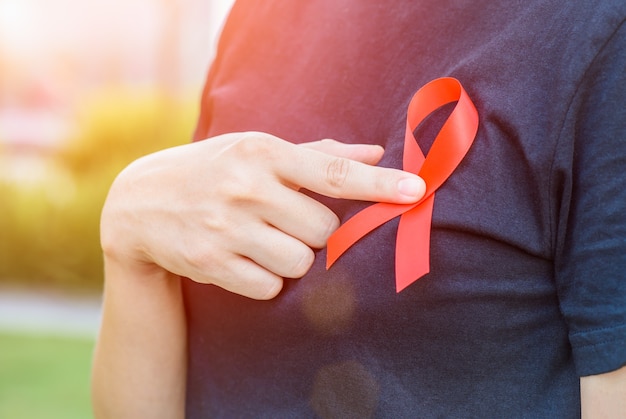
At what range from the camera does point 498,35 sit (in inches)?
39.8

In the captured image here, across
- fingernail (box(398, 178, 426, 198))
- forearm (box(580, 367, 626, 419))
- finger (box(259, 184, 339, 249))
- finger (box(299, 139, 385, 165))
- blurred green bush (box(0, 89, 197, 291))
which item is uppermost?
fingernail (box(398, 178, 426, 198))

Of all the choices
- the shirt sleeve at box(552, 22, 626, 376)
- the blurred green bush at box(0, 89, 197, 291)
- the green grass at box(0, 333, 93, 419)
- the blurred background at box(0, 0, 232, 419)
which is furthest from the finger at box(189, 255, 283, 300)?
the blurred green bush at box(0, 89, 197, 291)

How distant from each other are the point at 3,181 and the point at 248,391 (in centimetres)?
820

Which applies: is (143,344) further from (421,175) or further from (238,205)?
(421,175)

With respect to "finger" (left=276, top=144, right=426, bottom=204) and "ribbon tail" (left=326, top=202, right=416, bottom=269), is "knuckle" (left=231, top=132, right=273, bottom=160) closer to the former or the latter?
"finger" (left=276, top=144, right=426, bottom=204)

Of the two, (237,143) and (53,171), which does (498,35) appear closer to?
(237,143)

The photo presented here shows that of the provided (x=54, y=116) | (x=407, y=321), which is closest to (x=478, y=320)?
(x=407, y=321)

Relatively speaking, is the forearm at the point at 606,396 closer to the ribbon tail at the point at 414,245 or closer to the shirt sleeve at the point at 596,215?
the shirt sleeve at the point at 596,215

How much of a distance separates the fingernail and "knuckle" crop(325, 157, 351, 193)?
0.09m

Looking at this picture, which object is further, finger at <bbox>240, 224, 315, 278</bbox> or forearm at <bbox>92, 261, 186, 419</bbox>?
forearm at <bbox>92, 261, 186, 419</bbox>

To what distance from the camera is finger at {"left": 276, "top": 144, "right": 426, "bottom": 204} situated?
38.7 inches

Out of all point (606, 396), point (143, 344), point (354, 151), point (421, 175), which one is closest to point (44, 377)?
point (143, 344)

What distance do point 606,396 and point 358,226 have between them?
0.40 metres

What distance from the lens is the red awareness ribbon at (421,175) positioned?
957 millimetres
